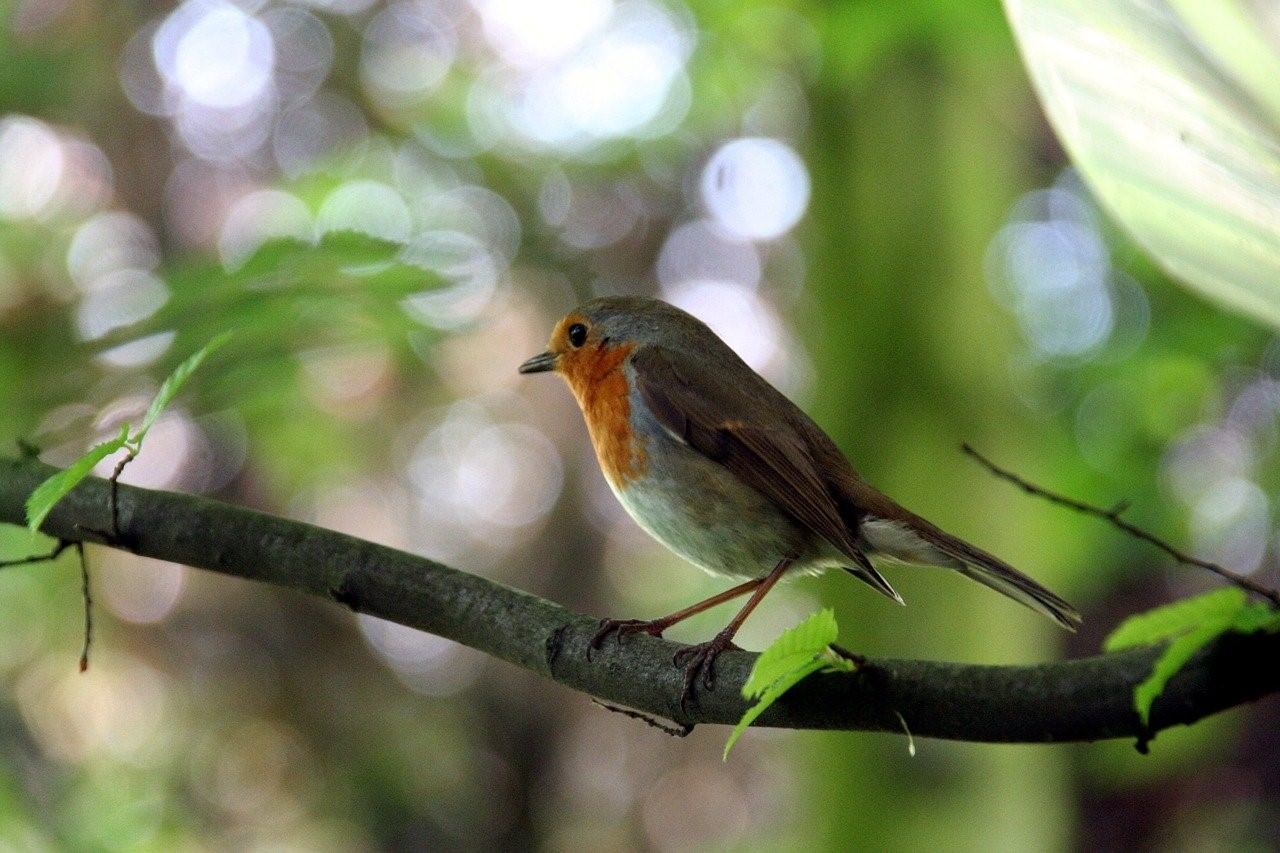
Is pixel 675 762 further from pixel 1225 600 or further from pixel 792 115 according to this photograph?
pixel 1225 600

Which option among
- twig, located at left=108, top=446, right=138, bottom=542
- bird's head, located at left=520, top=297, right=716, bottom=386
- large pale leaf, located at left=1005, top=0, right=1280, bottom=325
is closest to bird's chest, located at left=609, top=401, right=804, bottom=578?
bird's head, located at left=520, top=297, right=716, bottom=386

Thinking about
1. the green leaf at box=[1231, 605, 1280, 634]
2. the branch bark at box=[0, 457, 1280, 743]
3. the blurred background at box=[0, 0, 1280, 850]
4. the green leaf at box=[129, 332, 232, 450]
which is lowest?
the blurred background at box=[0, 0, 1280, 850]

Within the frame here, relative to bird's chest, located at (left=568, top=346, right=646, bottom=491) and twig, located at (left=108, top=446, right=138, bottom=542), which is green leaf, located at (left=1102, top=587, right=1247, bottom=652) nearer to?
twig, located at (left=108, top=446, right=138, bottom=542)

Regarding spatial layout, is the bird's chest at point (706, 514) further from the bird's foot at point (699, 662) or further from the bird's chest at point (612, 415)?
the bird's foot at point (699, 662)

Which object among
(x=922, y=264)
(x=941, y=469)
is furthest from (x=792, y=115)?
(x=941, y=469)

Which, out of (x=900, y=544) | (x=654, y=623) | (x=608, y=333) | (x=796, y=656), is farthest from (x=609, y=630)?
(x=608, y=333)
